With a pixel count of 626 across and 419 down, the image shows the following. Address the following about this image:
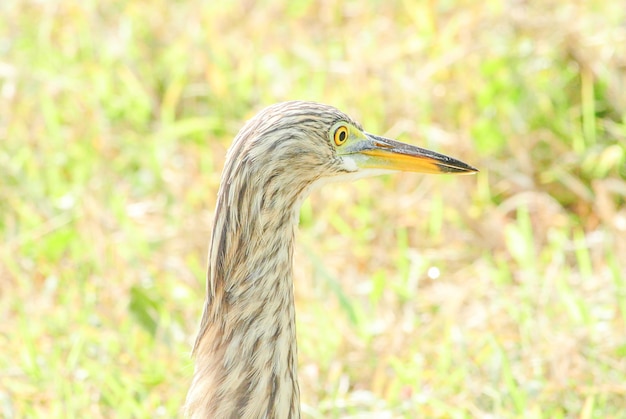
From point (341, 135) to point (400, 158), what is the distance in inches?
10.2

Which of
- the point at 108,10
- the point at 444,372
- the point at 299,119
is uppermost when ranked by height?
the point at 108,10

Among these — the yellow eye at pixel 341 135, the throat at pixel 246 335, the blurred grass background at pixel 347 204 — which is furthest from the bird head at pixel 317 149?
the blurred grass background at pixel 347 204

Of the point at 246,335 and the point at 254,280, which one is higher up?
the point at 254,280

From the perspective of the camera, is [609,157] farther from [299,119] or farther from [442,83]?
[299,119]

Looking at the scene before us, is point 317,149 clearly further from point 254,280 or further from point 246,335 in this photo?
point 246,335

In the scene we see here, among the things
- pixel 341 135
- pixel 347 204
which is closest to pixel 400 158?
pixel 341 135

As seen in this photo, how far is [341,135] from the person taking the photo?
3.27 m

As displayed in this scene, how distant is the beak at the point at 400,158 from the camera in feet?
11.0

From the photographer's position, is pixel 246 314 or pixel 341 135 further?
pixel 341 135

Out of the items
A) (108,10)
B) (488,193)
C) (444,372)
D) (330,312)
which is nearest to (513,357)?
(444,372)

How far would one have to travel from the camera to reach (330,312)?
4.39 meters

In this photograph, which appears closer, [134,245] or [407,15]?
[134,245]

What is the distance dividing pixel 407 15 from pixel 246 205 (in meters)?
3.47

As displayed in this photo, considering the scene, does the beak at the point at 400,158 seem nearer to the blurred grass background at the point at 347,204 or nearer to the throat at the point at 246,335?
the throat at the point at 246,335
